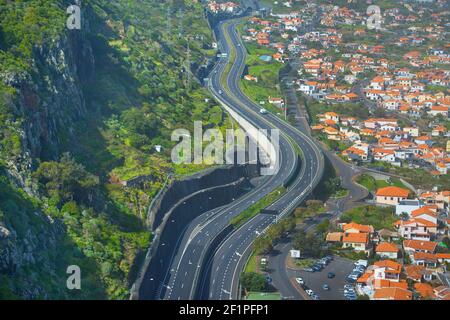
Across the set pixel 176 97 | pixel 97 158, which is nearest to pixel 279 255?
pixel 97 158

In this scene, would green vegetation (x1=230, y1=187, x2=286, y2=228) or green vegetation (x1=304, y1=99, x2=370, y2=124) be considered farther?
green vegetation (x1=304, y1=99, x2=370, y2=124)

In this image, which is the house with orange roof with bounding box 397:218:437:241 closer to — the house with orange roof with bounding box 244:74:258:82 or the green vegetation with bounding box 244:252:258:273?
the green vegetation with bounding box 244:252:258:273

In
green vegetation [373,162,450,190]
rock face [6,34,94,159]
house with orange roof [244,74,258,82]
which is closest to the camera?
rock face [6,34,94,159]

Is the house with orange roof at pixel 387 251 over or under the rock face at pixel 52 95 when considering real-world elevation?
under

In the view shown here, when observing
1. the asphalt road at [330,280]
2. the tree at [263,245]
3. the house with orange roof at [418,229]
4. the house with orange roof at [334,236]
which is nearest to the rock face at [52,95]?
the tree at [263,245]

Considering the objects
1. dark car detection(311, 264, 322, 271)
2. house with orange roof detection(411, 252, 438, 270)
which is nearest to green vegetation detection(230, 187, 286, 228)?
dark car detection(311, 264, 322, 271)

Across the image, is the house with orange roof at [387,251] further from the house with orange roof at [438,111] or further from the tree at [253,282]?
the house with orange roof at [438,111]

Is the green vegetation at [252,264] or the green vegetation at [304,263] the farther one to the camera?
the green vegetation at [304,263]

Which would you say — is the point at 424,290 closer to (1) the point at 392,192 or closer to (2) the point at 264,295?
(2) the point at 264,295
